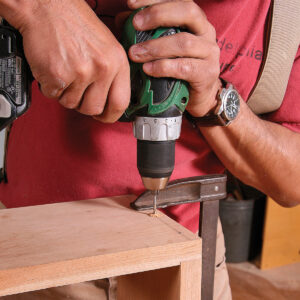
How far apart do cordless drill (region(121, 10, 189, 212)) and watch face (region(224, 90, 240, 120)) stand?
0.53 feet

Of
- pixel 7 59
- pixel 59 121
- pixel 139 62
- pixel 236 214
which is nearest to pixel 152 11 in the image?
pixel 139 62

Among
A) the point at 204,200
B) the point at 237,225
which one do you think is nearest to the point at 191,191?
the point at 204,200

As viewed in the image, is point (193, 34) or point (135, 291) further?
point (135, 291)

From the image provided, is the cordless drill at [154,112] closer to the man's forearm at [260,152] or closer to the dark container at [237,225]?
the man's forearm at [260,152]

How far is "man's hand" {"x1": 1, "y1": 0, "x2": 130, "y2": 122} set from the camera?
25.0 inches

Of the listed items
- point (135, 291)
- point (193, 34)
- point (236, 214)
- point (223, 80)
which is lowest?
point (236, 214)

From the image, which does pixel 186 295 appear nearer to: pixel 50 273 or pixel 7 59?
pixel 50 273

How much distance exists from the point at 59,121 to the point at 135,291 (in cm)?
41

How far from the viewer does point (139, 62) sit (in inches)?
28.6

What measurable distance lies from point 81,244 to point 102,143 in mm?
315

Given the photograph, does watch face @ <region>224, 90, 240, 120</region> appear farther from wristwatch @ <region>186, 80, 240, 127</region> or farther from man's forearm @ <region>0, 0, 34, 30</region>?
man's forearm @ <region>0, 0, 34, 30</region>

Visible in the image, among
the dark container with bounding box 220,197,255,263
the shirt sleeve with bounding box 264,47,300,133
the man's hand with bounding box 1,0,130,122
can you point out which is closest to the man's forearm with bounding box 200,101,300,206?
the shirt sleeve with bounding box 264,47,300,133

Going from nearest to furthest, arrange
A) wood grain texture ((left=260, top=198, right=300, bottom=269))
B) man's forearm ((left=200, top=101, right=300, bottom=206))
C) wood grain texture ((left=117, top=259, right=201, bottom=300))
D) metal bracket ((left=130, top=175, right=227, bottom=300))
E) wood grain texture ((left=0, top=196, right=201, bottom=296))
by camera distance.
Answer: wood grain texture ((left=0, top=196, right=201, bottom=296)), wood grain texture ((left=117, top=259, right=201, bottom=300)), metal bracket ((left=130, top=175, right=227, bottom=300)), man's forearm ((left=200, top=101, right=300, bottom=206)), wood grain texture ((left=260, top=198, right=300, bottom=269))

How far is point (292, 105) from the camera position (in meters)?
1.07
